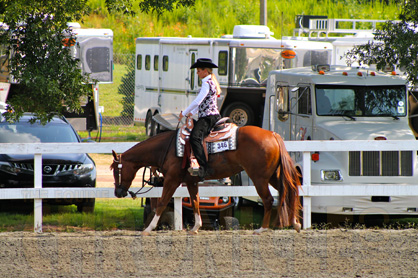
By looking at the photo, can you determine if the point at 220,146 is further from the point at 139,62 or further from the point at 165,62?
the point at 139,62

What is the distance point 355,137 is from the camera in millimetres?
10539

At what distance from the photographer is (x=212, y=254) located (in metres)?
7.63

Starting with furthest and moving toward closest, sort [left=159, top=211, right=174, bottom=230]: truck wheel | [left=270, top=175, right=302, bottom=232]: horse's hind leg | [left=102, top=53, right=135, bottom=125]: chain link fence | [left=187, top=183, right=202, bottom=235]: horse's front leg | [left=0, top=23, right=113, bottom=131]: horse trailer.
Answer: [left=102, top=53, right=135, bottom=125]: chain link fence, [left=0, top=23, right=113, bottom=131]: horse trailer, [left=159, top=211, right=174, bottom=230]: truck wheel, [left=187, top=183, right=202, bottom=235]: horse's front leg, [left=270, top=175, right=302, bottom=232]: horse's hind leg

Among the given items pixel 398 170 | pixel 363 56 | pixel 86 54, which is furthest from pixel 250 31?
pixel 398 170

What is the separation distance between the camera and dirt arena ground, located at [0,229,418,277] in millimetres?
6941

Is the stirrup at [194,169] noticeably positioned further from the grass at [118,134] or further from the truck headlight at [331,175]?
the grass at [118,134]

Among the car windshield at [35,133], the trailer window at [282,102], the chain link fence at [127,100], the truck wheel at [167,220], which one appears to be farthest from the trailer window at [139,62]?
the truck wheel at [167,220]

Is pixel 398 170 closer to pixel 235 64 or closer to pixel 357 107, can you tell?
pixel 357 107

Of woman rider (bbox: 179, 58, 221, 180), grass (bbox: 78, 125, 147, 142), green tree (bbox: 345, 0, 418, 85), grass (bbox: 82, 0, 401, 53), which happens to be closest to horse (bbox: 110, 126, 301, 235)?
woman rider (bbox: 179, 58, 221, 180)

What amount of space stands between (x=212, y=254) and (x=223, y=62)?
45.0 ft

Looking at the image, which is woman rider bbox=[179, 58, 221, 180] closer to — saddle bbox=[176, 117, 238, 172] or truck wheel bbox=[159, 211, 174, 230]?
saddle bbox=[176, 117, 238, 172]

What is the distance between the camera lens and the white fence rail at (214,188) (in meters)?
9.22

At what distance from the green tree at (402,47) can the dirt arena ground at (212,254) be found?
12.6 ft

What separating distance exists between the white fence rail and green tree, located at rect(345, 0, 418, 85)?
246 cm
